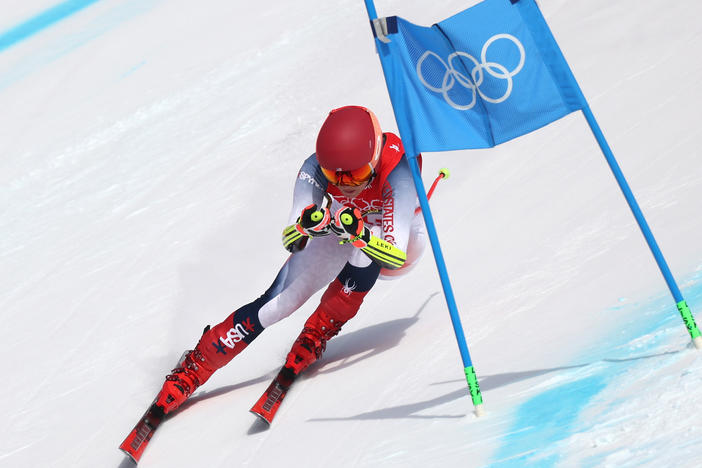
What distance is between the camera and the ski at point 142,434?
175 inches

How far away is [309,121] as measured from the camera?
379 inches

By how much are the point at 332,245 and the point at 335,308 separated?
361 mm

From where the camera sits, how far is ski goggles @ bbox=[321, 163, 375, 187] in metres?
4.51

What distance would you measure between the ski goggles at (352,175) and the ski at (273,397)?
1.07 metres

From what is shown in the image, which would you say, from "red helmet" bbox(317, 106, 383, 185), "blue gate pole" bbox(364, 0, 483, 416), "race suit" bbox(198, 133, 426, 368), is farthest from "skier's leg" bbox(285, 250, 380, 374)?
"blue gate pole" bbox(364, 0, 483, 416)

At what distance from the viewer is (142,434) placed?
460cm

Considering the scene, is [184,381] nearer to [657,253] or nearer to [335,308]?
[335,308]

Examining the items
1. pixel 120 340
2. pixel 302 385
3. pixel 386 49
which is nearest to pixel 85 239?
pixel 120 340

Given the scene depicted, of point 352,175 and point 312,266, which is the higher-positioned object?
point 352,175

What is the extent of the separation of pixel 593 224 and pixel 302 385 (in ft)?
6.84

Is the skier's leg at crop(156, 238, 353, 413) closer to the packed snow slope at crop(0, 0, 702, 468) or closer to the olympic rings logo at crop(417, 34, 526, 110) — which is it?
the packed snow slope at crop(0, 0, 702, 468)

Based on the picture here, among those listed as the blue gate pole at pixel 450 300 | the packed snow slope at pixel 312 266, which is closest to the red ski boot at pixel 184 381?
the packed snow slope at pixel 312 266

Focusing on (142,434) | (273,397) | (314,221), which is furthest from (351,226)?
(142,434)

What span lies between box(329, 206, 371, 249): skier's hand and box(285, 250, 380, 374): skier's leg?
650mm
